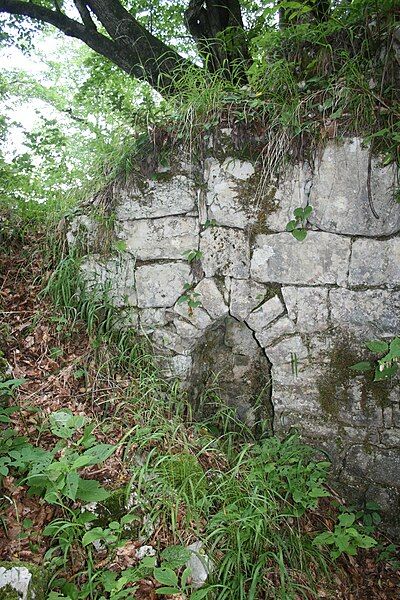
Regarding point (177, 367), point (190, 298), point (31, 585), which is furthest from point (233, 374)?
point (31, 585)

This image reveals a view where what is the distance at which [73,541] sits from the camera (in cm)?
190

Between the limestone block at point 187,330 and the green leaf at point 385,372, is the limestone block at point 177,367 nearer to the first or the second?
the limestone block at point 187,330

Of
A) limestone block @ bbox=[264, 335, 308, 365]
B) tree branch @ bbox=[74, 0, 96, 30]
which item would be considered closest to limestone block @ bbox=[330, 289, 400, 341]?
limestone block @ bbox=[264, 335, 308, 365]

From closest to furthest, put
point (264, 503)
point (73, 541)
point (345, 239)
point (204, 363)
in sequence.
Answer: point (73, 541), point (264, 503), point (345, 239), point (204, 363)

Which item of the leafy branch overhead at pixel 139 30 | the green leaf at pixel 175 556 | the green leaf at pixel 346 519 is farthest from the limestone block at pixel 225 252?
the leafy branch overhead at pixel 139 30

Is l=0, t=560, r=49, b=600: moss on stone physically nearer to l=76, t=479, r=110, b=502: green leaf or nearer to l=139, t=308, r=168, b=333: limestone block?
l=76, t=479, r=110, b=502: green leaf

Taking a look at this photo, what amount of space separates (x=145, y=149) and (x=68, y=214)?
0.71 m

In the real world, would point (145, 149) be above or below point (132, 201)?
above

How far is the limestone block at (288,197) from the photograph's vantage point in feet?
8.98

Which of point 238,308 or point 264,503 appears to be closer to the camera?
point 264,503

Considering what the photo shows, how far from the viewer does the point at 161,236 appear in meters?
2.99

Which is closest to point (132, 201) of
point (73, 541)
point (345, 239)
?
point (345, 239)

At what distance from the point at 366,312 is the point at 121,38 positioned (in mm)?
3321

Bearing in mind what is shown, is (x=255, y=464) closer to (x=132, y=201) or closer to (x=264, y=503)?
(x=264, y=503)
